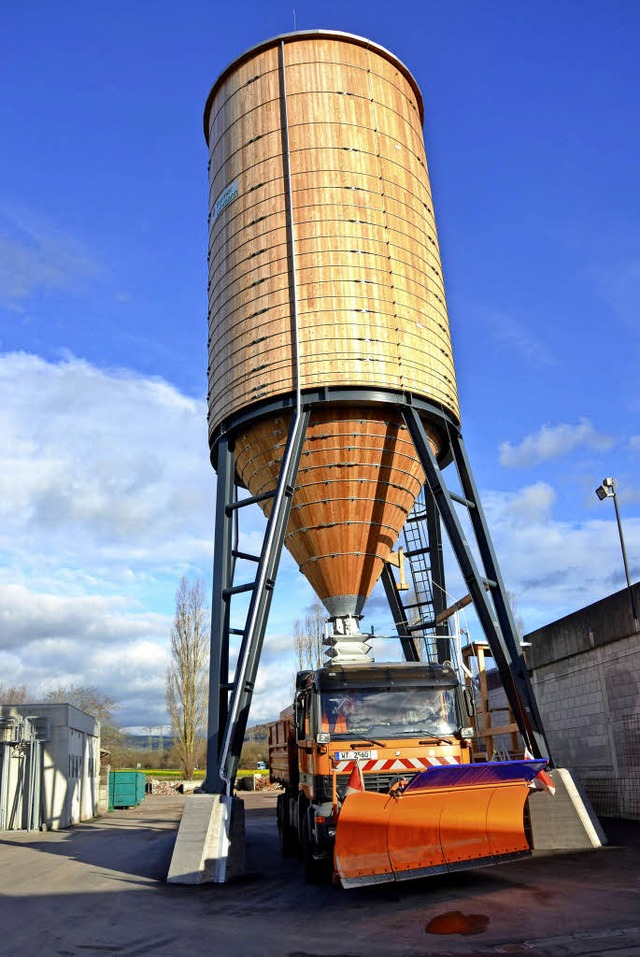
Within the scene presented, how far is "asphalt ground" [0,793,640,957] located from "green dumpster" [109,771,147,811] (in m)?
19.2

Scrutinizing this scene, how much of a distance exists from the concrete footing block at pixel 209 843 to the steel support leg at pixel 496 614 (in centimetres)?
432

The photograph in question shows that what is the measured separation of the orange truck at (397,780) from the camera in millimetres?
7949

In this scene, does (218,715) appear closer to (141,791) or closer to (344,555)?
(344,555)

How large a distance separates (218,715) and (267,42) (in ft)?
38.5

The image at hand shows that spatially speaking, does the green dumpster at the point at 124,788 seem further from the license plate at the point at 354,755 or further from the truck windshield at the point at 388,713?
the license plate at the point at 354,755

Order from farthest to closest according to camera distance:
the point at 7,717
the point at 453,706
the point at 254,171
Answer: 1. the point at 7,717
2. the point at 254,171
3. the point at 453,706

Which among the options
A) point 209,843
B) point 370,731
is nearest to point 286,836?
point 209,843

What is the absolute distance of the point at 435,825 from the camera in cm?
824

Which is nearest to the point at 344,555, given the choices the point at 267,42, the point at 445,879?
the point at 445,879

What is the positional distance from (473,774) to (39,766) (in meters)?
16.8

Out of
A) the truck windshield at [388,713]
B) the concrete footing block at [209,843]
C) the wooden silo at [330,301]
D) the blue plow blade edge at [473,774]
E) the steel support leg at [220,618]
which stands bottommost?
the concrete footing block at [209,843]

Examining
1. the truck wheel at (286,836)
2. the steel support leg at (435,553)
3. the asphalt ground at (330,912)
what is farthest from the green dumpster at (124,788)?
the steel support leg at (435,553)

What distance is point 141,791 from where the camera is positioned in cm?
3189

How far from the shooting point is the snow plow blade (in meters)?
7.86
